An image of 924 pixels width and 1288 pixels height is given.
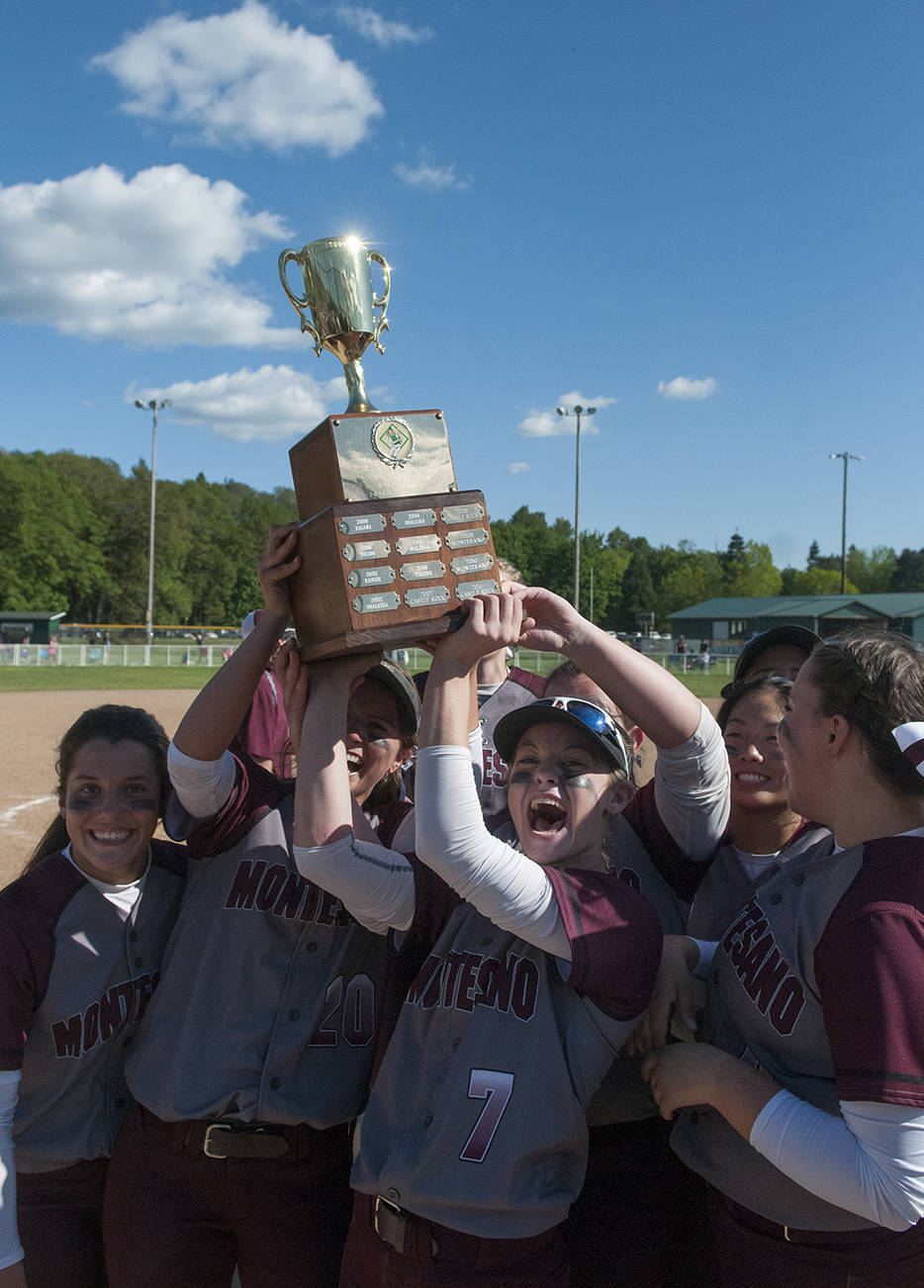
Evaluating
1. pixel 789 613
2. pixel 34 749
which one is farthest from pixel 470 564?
pixel 789 613

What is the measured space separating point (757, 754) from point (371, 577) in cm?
128

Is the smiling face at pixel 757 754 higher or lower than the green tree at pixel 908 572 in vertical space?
lower

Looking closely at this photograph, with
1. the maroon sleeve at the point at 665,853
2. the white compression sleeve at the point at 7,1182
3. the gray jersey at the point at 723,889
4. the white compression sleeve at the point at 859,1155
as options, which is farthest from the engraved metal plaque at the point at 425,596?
the white compression sleeve at the point at 7,1182

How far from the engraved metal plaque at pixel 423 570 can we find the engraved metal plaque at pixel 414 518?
9 cm

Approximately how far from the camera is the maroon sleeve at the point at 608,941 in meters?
1.89

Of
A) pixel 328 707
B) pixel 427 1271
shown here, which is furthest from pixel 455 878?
pixel 427 1271

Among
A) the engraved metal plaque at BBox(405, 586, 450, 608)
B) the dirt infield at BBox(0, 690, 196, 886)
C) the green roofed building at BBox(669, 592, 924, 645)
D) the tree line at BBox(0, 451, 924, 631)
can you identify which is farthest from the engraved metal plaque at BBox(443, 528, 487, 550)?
the tree line at BBox(0, 451, 924, 631)

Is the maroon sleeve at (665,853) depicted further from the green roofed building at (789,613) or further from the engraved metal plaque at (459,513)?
the green roofed building at (789,613)

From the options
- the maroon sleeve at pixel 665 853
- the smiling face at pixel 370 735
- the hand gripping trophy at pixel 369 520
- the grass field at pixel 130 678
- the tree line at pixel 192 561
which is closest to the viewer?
the hand gripping trophy at pixel 369 520

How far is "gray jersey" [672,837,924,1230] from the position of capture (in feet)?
5.12

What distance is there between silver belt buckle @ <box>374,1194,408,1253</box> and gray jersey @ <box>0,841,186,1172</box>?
0.83 meters

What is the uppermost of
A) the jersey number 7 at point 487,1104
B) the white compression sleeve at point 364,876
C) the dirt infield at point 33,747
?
the white compression sleeve at point 364,876

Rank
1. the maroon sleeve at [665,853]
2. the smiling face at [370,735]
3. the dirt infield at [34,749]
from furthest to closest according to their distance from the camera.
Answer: the dirt infield at [34,749], the smiling face at [370,735], the maroon sleeve at [665,853]

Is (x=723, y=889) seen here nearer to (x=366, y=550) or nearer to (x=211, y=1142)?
(x=366, y=550)
